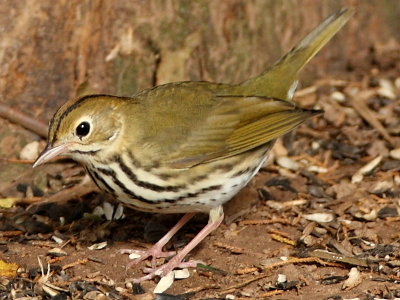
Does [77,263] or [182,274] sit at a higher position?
[77,263]

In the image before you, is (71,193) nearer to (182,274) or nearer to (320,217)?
(182,274)

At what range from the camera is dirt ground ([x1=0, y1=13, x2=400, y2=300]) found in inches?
188

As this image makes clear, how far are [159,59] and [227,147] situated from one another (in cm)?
151

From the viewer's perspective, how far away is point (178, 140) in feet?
16.2

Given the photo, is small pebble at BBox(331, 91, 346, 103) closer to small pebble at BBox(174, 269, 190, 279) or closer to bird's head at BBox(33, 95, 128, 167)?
small pebble at BBox(174, 269, 190, 279)

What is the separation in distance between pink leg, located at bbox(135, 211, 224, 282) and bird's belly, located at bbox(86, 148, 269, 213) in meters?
0.19

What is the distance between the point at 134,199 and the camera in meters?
4.75

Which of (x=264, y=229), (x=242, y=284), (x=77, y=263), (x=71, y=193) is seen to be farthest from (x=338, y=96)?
(x=77, y=263)

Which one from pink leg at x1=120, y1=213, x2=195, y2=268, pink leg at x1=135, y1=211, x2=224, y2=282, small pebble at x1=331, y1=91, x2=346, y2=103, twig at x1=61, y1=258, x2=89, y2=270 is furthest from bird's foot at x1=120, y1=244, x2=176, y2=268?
small pebble at x1=331, y1=91, x2=346, y2=103

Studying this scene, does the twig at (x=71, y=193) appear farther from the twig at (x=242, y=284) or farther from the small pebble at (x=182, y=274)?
the twig at (x=242, y=284)

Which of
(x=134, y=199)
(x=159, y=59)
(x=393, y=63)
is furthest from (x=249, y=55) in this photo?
(x=134, y=199)

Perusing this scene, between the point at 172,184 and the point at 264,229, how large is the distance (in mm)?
987

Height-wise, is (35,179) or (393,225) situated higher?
(35,179)

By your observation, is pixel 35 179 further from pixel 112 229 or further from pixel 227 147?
pixel 227 147
